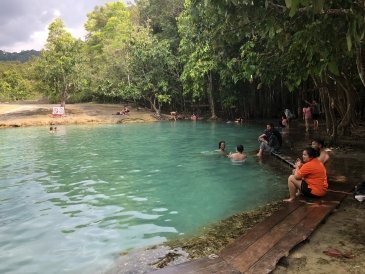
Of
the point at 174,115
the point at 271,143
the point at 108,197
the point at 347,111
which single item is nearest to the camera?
the point at 108,197

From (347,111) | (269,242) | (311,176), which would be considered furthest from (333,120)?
(269,242)

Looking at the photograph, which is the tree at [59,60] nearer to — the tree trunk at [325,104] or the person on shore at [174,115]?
the person on shore at [174,115]

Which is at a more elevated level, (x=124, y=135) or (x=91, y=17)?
(x=91, y=17)

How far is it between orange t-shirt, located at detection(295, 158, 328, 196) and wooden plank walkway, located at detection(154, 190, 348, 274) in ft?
0.79

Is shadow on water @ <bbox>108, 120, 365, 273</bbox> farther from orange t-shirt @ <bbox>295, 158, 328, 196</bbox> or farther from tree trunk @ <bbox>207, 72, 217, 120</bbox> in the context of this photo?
tree trunk @ <bbox>207, 72, 217, 120</bbox>

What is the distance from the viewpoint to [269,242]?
18.6 feet

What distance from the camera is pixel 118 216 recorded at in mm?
8352

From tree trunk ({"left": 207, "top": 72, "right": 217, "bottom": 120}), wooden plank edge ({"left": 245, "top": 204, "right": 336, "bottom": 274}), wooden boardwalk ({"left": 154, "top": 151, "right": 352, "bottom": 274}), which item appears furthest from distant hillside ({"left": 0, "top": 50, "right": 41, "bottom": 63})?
wooden plank edge ({"left": 245, "top": 204, "right": 336, "bottom": 274})

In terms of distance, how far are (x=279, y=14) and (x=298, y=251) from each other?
3.72 m

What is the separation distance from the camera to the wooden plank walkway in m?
5.00

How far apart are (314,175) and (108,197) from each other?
16.3ft

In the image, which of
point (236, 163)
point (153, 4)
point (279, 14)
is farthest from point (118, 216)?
point (153, 4)

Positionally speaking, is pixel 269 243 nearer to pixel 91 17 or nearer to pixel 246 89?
pixel 246 89

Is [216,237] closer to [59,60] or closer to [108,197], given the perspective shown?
[108,197]
